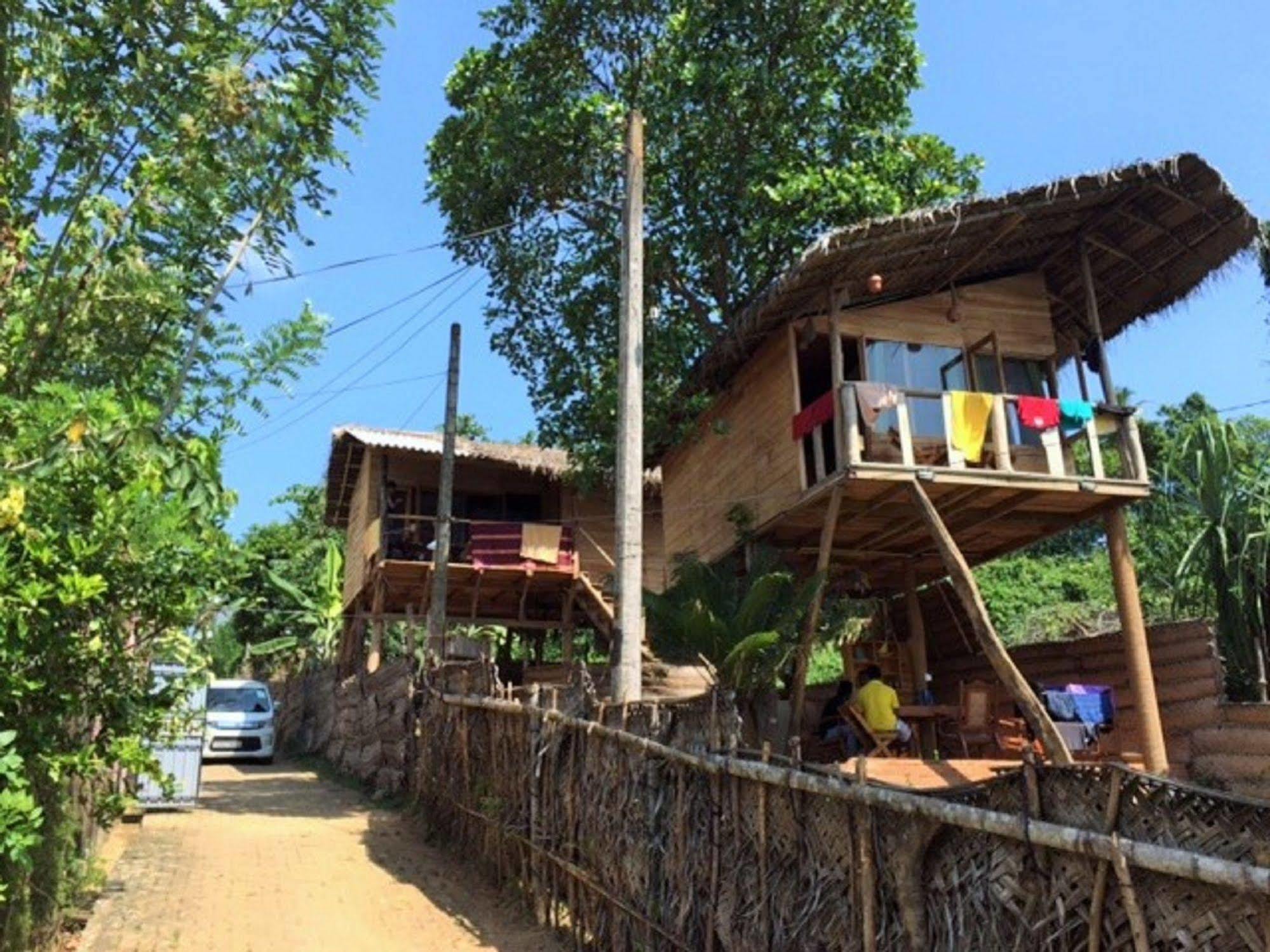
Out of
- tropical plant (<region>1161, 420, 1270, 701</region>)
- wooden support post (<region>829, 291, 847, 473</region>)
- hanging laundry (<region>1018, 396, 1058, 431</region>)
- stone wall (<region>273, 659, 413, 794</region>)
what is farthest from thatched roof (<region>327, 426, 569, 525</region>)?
tropical plant (<region>1161, 420, 1270, 701</region>)

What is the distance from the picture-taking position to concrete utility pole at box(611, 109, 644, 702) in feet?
29.0

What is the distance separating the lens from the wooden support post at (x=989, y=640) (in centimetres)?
967

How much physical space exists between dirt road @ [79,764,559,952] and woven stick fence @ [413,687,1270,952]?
0.55 metres

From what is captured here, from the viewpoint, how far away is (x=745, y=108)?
15.2 m

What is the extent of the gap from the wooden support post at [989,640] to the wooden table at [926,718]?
1.41 meters

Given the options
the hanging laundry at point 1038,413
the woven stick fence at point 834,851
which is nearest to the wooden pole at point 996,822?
the woven stick fence at point 834,851

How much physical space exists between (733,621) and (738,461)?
351cm

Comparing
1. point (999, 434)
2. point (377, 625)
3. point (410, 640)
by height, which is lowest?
point (410, 640)

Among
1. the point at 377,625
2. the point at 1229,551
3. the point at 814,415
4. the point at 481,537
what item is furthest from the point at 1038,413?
the point at 377,625

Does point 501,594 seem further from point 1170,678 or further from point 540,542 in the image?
point 1170,678

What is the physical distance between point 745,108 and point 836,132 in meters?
1.45

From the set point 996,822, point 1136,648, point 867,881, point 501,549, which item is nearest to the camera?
point 996,822

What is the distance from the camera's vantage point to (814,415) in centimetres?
1180

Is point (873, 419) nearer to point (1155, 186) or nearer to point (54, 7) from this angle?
point (1155, 186)
